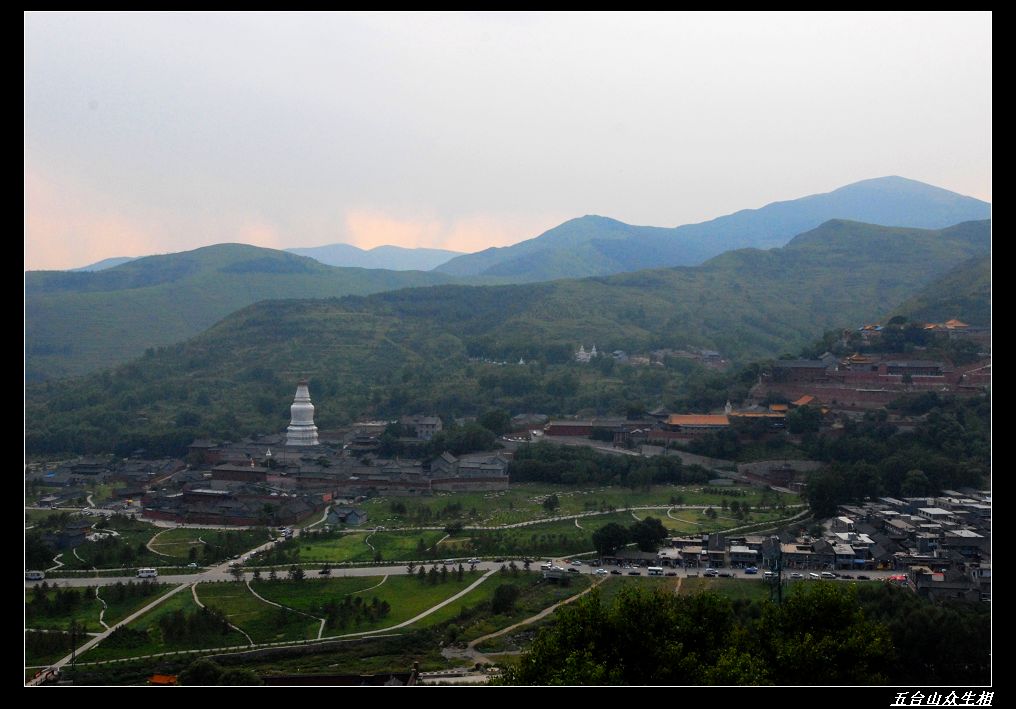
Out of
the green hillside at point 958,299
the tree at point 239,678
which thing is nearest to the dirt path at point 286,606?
the tree at point 239,678

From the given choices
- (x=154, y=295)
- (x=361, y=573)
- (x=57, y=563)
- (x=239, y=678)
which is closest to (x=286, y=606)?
(x=361, y=573)

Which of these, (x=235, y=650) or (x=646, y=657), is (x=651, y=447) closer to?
(x=235, y=650)

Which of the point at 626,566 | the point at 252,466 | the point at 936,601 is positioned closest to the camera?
the point at 936,601

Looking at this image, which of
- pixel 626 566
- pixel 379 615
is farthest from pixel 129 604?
pixel 626 566

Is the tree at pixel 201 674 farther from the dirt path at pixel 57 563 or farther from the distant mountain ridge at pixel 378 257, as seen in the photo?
the distant mountain ridge at pixel 378 257

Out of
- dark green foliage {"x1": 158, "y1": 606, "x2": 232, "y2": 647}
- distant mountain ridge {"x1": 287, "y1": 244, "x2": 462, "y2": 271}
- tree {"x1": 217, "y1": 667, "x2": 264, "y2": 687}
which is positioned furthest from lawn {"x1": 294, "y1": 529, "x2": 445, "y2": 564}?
distant mountain ridge {"x1": 287, "y1": 244, "x2": 462, "y2": 271}
